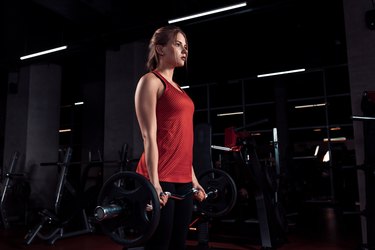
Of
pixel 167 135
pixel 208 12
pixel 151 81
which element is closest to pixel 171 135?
pixel 167 135

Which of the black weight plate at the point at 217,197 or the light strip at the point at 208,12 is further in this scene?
the light strip at the point at 208,12

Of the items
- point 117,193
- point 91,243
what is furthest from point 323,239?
point 117,193

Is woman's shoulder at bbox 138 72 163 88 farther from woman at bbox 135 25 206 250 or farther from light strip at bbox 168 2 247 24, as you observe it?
light strip at bbox 168 2 247 24

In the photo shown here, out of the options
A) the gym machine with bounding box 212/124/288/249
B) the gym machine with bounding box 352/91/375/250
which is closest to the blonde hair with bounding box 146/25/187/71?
the gym machine with bounding box 212/124/288/249

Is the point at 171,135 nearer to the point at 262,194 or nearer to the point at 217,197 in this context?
the point at 217,197

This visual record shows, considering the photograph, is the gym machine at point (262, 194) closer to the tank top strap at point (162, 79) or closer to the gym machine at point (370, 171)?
the gym machine at point (370, 171)

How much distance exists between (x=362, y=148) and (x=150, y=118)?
3.01 meters

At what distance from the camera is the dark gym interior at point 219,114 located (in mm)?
3559

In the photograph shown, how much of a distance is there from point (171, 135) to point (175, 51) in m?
0.30

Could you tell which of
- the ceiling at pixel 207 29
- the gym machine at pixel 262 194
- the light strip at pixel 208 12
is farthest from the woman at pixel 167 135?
the ceiling at pixel 207 29

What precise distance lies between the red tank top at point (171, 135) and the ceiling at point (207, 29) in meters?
4.27

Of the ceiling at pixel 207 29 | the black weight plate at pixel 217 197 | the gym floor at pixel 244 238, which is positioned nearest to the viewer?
the black weight plate at pixel 217 197

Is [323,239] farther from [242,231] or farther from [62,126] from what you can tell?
[62,126]

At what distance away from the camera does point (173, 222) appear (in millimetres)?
1178
